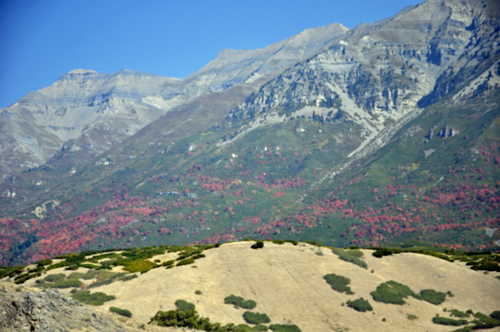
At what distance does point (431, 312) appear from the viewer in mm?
52969

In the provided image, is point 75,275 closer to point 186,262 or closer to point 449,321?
point 186,262

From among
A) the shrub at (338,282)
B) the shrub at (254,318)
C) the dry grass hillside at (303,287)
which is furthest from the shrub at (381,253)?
the shrub at (254,318)

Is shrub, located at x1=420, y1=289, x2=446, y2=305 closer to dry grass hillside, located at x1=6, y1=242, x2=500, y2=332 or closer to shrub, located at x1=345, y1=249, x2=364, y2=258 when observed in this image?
dry grass hillside, located at x1=6, y1=242, x2=500, y2=332

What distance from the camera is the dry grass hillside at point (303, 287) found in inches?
1956

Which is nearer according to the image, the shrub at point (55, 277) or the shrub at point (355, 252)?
the shrub at point (55, 277)

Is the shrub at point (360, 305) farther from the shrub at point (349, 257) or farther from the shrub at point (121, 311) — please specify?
the shrub at point (121, 311)

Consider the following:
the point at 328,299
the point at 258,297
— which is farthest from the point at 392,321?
the point at 258,297

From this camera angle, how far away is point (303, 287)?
5697 centimetres

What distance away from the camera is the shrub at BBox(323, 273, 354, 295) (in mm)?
56934

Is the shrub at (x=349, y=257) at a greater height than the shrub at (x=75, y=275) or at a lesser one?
lesser

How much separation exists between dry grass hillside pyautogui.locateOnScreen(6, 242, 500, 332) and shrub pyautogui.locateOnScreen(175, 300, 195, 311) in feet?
2.10

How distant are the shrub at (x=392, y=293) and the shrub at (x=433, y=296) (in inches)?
42.2

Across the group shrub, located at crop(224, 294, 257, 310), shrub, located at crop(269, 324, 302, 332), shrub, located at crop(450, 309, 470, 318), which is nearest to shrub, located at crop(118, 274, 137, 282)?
shrub, located at crop(224, 294, 257, 310)

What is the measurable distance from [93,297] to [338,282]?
3176 centimetres
